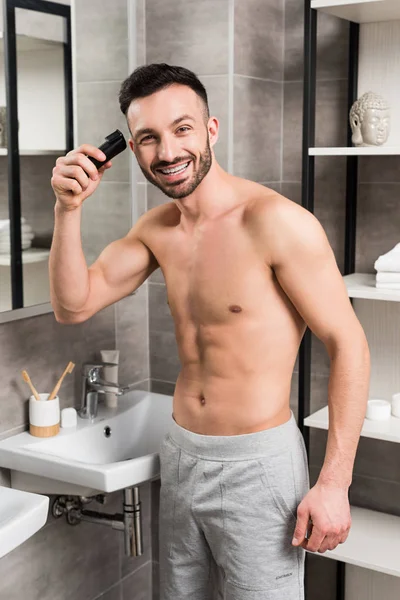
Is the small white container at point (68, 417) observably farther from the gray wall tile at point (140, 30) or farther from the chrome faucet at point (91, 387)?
the gray wall tile at point (140, 30)

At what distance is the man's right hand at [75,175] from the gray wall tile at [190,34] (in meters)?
0.88

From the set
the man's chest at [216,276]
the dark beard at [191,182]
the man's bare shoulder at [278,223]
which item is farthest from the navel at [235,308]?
the dark beard at [191,182]

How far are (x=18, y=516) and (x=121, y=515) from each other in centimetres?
59

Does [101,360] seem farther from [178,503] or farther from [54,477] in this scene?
[178,503]

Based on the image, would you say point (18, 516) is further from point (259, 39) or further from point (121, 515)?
point (259, 39)

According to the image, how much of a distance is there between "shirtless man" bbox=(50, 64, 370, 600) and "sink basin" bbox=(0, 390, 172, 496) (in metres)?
0.15

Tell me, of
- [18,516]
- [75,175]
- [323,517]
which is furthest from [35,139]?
[323,517]

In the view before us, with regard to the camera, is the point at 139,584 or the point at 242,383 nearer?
the point at 242,383

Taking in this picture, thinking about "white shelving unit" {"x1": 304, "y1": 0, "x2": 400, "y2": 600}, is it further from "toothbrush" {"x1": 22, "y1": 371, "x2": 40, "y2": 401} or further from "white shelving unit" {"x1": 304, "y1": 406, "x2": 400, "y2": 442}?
"toothbrush" {"x1": 22, "y1": 371, "x2": 40, "y2": 401}

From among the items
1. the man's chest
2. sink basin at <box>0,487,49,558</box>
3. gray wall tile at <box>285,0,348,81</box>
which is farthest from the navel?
gray wall tile at <box>285,0,348,81</box>

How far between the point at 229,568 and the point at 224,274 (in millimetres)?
655

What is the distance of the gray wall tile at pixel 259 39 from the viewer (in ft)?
A: 8.19

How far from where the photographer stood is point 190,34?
2547 millimetres

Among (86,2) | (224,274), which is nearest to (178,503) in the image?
(224,274)
